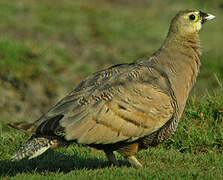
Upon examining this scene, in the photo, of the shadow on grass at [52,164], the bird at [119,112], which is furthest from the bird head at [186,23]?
the shadow on grass at [52,164]

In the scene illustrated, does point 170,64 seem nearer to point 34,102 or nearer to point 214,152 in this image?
point 214,152

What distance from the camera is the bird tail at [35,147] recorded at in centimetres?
548

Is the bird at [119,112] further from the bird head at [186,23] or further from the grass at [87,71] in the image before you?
the bird head at [186,23]

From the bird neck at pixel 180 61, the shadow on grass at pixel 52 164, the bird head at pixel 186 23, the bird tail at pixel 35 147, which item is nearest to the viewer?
the bird tail at pixel 35 147

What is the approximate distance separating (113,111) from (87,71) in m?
7.27

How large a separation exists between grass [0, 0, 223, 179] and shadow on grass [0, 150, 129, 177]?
0.01 metres

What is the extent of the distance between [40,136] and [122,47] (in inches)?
386

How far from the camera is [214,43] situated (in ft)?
52.8

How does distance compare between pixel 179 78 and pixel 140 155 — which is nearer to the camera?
pixel 179 78

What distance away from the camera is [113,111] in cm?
562

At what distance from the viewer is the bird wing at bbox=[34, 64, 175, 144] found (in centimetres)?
555

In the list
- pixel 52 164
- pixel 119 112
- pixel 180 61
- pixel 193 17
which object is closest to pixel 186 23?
pixel 193 17

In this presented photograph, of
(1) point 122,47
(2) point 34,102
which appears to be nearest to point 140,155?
(2) point 34,102

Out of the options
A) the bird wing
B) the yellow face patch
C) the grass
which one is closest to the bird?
the bird wing
